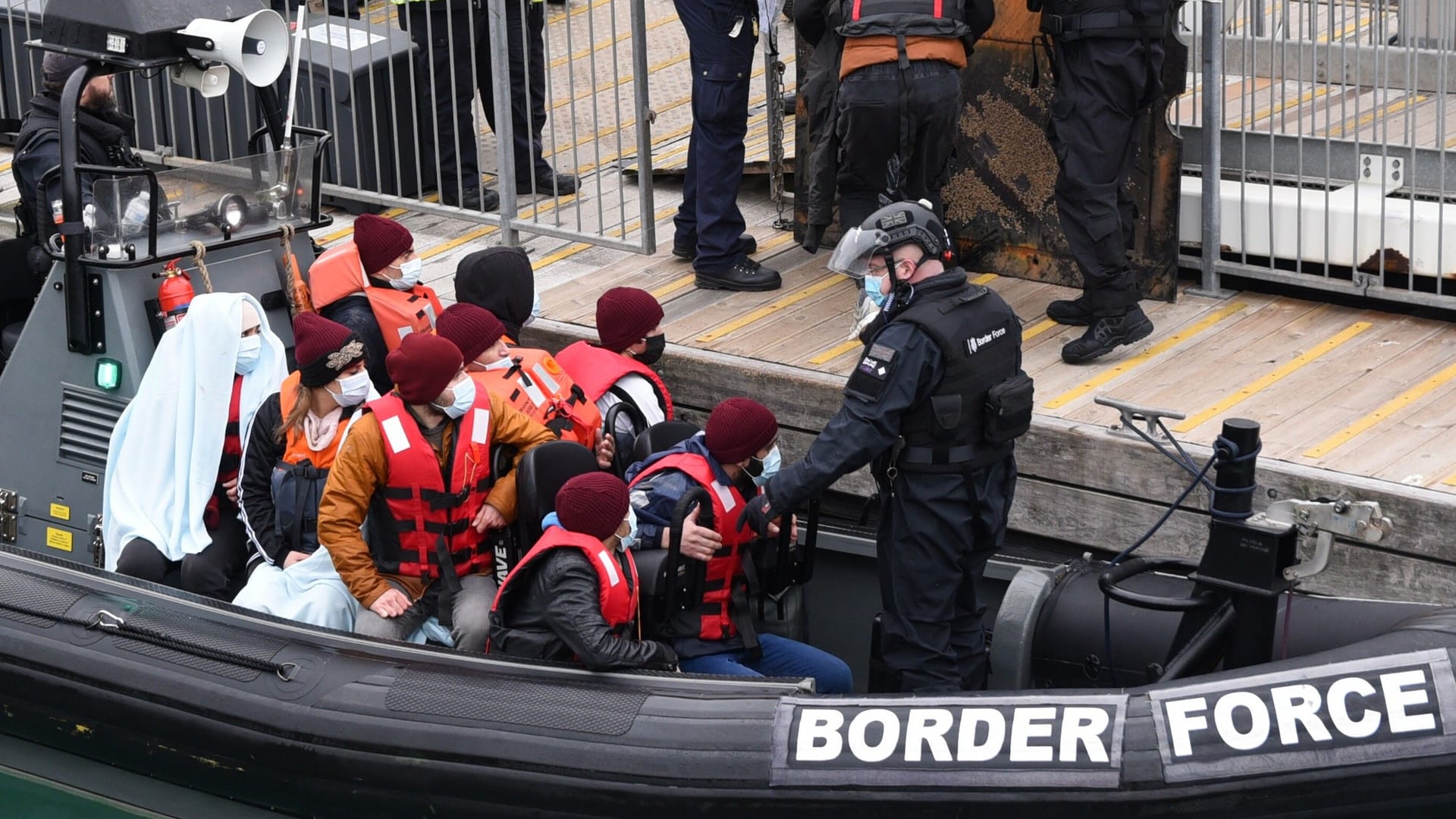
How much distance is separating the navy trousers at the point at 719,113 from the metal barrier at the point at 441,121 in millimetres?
390

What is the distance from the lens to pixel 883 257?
13.9 feet

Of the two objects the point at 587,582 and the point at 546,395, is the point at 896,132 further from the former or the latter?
the point at 587,582

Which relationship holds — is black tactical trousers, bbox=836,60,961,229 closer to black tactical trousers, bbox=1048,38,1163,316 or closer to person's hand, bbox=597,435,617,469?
black tactical trousers, bbox=1048,38,1163,316

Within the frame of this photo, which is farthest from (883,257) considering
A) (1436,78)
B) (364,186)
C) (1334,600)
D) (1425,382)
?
(364,186)

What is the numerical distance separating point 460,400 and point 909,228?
4.04 feet

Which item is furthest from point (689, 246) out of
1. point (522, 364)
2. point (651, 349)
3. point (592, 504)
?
point (592, 504)

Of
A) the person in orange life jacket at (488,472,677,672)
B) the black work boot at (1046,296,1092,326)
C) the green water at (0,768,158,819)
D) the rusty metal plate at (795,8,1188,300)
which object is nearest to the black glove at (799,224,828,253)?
the rusty metal plate at (795,8,1188,300)

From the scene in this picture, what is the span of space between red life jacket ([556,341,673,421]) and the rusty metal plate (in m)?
1.57

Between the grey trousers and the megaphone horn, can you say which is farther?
the megaphone horn

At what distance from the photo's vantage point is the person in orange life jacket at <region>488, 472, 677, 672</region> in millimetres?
3977

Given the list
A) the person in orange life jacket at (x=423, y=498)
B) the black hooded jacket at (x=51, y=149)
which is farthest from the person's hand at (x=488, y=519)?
the black hooded jacket at (x=51, y=149)

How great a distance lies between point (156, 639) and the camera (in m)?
4.46

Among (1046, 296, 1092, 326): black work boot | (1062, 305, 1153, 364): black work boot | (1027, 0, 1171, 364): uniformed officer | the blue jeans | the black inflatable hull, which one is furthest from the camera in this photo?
(1046, 296, 1092, 326): black work boot

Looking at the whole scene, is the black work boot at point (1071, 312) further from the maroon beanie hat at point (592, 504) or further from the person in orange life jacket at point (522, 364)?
the maroon beanie hat at point (592, 504)
